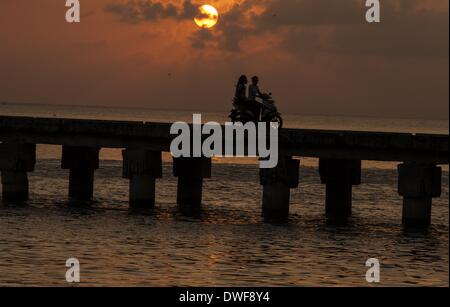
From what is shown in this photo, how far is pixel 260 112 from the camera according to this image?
35219 millimetres

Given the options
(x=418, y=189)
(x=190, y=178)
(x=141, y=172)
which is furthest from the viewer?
(x=190, y=178)

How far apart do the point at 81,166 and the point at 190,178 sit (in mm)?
4089

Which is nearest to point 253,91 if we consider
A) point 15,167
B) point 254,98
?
point 254,98

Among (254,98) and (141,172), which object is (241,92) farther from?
(141,172)

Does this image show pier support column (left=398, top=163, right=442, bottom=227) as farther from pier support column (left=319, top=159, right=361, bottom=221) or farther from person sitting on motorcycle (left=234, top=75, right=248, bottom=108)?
person sitting on motorcycle (left=234, top=75, right=248, bottom=108)

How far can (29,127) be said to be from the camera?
37.3m

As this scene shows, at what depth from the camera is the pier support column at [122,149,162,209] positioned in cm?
3628

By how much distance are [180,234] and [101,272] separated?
7729mm

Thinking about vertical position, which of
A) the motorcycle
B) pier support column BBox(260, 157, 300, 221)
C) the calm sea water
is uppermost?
the motorcycle

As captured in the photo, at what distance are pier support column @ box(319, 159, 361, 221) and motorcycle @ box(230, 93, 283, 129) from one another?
8.72 feet

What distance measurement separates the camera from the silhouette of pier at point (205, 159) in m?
32.6

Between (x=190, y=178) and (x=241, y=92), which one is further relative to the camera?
(x=190, y=178)

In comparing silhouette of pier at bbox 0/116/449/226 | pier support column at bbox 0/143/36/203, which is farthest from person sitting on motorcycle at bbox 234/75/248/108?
pier support column at bbox 0/143/36/203
